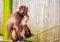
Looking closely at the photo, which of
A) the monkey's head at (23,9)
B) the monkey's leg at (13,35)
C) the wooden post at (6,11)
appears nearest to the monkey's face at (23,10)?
the monkey's head at (23,9)

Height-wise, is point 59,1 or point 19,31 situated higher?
point 59,1

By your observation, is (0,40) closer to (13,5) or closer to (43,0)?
(13,5)

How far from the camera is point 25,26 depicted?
286 cm

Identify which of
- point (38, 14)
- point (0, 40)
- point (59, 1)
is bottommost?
point (0, 40)

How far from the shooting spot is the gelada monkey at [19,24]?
2.83 m

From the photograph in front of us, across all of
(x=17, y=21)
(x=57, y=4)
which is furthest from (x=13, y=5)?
(x=57, y=4)

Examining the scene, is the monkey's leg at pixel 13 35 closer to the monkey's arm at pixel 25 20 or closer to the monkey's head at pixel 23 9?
the monkey's arm at pixel 25 20

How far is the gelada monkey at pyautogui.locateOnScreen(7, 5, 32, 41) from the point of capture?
2828 mm

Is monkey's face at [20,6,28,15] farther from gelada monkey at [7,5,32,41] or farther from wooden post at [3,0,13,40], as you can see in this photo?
wooden post at [3,0,13,40]

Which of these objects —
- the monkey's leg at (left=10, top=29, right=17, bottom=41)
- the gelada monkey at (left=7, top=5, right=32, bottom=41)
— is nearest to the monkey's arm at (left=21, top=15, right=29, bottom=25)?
the gelada monkey at (left=7, top=5, right=32, bottom=41)

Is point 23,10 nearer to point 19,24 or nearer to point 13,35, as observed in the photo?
point 19,24

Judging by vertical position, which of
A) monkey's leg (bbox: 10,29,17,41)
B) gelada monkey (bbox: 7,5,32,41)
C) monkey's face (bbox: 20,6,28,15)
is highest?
monkey's face (bbox: 20,6,28,15)

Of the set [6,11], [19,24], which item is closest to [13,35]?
[19,24]

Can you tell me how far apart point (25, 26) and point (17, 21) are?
141mm
